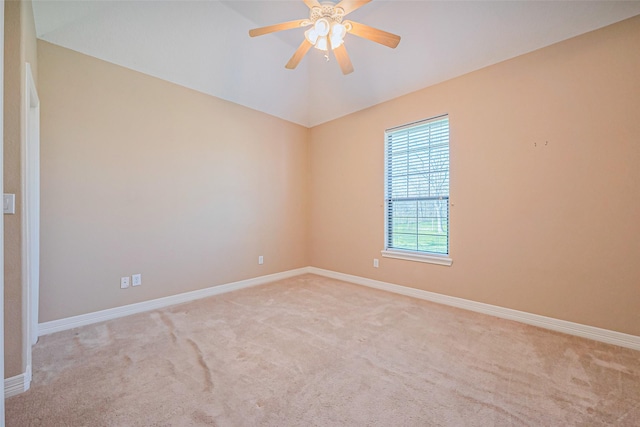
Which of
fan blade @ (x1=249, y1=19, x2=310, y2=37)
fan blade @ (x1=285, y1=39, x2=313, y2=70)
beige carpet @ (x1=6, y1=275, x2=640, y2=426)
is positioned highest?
fan blade @ (x1=249, y1=19, x2=310, y2=37)

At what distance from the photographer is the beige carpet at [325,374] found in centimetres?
152

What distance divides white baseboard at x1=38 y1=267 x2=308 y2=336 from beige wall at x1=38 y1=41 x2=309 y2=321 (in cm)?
6

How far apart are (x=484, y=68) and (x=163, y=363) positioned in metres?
4.12

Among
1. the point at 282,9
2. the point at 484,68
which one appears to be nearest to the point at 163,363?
the point at 282,9

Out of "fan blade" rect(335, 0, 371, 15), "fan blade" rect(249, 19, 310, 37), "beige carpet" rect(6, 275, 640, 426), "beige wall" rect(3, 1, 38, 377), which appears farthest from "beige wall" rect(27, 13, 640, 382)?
"fan blade" rect(335, 0, 371, 15)

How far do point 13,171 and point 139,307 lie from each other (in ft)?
6.14

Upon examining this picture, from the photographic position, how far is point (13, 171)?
170cm

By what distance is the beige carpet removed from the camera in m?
1.52

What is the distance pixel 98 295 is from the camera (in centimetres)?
279

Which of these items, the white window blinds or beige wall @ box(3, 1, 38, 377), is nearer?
beige wall @ box(3, 1, 38, 377)

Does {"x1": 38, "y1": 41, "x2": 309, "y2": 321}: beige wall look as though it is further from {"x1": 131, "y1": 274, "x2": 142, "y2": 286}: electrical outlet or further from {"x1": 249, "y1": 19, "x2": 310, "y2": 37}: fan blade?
{"x1": 249, "y1": 19, "x2": 310, "y2": 37}: fan blade

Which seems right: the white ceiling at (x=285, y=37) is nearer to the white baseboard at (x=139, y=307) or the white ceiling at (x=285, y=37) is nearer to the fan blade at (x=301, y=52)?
the fan blade at (x=301, y=52)

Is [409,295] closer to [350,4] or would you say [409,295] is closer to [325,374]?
[325,374]

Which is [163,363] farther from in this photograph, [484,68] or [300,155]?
[484,68]
